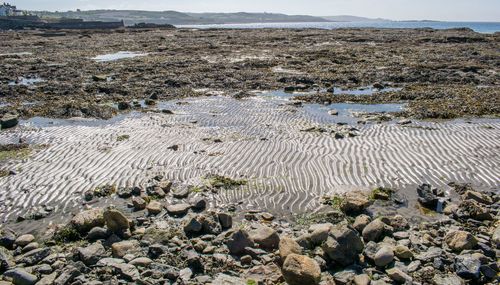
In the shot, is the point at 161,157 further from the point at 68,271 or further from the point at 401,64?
the point at 401,64

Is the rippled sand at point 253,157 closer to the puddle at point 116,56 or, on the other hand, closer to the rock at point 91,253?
the rock at point 91,253

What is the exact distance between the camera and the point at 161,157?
1427 centimetres

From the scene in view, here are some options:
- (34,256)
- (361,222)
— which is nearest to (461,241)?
(361,222)

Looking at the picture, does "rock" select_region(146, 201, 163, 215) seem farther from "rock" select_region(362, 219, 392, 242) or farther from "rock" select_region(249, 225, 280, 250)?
"rock" select_region(362, 219, 392, 242)

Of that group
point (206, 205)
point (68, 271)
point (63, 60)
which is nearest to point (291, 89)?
point (206, 205)

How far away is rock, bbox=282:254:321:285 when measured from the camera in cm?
702

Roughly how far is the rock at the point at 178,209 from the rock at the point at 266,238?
86.1 inches

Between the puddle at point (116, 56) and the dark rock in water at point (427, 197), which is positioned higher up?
the puddle at point (116, 56)

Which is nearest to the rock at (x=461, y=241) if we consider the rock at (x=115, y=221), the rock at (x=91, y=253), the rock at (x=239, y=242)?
the rock at (x=239, y=242)

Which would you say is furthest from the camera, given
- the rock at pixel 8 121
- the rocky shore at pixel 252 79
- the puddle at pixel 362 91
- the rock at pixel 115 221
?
the puddle at pixel 362 91

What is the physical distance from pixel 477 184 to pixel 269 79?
19.3 meters

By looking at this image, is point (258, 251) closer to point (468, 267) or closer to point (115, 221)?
point (115, 221)

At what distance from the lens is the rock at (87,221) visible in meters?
9.10

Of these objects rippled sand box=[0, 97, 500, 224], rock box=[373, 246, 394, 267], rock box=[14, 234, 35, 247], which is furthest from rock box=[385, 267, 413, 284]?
rock box=[14, 234, 35, 247]
